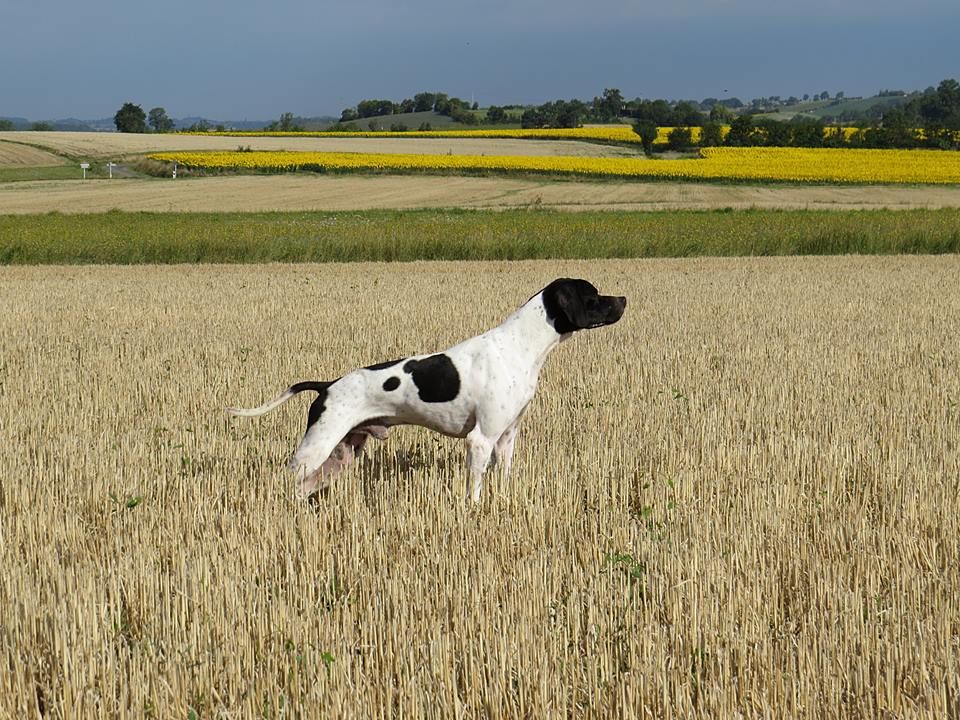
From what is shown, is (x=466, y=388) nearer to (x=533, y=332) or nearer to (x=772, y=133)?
(x=533, y=332)

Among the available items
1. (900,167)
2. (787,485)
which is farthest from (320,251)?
(900,167)

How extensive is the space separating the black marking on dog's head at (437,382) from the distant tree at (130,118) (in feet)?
484

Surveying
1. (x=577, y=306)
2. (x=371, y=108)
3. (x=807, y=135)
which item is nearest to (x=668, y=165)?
(x=807, y=135)

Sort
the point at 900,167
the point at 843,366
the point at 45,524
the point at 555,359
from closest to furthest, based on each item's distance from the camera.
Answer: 1. the point at 45,524
2. the point at 843,366
3. the point at 555,359
4. the point at 900,167

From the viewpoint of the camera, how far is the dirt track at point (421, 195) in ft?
155

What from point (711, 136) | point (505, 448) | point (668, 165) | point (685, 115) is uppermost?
point (685, 115)

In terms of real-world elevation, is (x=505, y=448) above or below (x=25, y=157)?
below

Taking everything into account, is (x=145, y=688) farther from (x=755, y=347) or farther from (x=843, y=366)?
(x=755, y=347)

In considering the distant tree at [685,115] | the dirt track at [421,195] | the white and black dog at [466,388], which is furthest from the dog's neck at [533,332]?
the distant tree at [685,115]

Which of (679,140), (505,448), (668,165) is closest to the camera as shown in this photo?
(505,448)

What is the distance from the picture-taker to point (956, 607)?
4.46 m

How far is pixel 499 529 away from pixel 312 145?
285 ft

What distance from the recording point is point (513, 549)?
5.40 metres

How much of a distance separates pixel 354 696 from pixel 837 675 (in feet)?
5.85
